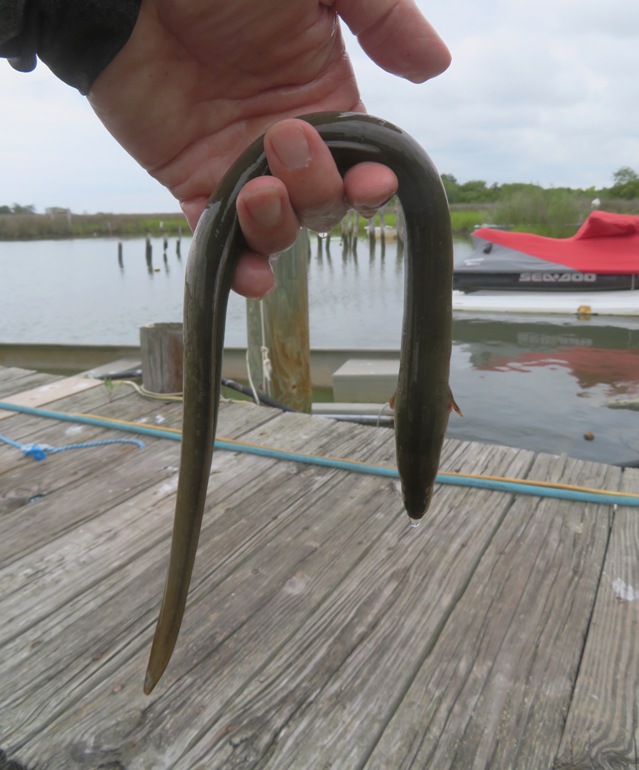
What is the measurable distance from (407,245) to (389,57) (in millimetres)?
552

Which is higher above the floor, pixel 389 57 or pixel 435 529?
pixel 389 57

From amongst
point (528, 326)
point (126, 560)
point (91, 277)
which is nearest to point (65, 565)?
point (126, 560)

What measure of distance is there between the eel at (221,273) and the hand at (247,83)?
0.16ft

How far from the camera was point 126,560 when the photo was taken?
247 centimetres

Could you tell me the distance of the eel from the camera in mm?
1242

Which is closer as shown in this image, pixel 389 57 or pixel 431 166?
pixel 431 166

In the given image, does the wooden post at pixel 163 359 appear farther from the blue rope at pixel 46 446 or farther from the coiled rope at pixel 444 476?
the blue rope at pixel 46 446

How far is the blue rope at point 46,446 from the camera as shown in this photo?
134 inches

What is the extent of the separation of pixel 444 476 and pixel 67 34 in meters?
2.25

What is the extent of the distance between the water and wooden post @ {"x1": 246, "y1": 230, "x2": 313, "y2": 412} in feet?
8.70

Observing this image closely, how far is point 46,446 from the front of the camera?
139 inches

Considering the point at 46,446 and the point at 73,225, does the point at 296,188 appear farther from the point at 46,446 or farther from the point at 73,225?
the point at 73,225

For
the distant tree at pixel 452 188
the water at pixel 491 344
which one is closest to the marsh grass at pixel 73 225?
the distant tree at pixel 452 188

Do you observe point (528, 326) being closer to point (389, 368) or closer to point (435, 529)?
point (389, 368)
